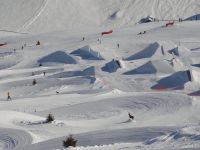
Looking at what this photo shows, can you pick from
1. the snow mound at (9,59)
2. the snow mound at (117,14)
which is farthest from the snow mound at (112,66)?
the snow mound at (117,14)

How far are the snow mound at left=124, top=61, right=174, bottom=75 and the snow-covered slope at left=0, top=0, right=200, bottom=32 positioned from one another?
40.9 meters

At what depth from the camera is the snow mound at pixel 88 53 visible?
177 ft

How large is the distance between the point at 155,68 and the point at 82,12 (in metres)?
49.0

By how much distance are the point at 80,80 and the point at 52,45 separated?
1975cm

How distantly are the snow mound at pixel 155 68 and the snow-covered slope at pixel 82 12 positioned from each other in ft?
134

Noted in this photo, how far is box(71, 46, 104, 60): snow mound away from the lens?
5405 cm

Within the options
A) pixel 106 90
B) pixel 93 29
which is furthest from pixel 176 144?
pixel 93 29

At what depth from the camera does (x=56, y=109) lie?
33375 millimetres

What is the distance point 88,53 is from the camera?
5488cm

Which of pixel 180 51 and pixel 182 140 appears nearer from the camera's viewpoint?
pixel 182 140

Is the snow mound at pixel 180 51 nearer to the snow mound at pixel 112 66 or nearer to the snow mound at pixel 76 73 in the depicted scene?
the snow mound at pixel 112 66

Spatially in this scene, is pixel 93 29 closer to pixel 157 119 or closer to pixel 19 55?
pixel 19 55

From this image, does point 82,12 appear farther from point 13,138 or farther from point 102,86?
point 13,138

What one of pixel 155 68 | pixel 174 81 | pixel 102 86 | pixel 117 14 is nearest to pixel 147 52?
pixel 155 68
